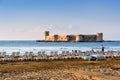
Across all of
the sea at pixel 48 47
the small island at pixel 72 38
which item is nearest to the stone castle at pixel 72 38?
the small island at pixel 72 38

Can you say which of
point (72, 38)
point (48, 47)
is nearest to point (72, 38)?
point (72, 38)

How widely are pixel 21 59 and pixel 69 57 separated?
16.1ft

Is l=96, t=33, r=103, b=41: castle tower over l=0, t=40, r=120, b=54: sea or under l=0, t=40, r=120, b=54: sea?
over

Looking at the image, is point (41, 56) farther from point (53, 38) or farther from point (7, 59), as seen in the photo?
point (53, 38)

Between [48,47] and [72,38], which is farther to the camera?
[72,38]

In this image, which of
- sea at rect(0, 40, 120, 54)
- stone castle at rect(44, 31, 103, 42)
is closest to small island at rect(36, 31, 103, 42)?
stone castle at rect(44, 31, 103, 42)

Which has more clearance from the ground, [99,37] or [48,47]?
[99,37]

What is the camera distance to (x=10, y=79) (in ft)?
53.4

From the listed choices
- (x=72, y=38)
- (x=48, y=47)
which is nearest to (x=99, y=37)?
(x=72, y=38)

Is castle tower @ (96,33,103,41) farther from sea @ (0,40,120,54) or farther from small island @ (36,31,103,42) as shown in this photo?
sea @ (0,40,120,54)

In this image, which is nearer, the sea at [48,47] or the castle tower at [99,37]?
the sea at [48,47]

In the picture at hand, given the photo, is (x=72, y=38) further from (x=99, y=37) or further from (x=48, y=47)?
(x=48, y=47)

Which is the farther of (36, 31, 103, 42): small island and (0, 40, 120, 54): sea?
(36, 31, 103, 42): small island

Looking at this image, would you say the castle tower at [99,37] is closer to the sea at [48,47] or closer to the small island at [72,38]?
the small island at [72,38]
